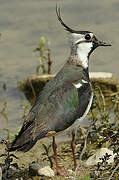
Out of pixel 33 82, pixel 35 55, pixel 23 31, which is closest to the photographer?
pixel 33 82

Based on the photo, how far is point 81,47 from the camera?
25.0ft

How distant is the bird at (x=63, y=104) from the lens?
257 inches

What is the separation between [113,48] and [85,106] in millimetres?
4325

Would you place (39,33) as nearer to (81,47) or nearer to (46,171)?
(81,47)

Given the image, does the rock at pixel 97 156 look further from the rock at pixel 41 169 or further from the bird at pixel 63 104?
the rock at pixel 41 169

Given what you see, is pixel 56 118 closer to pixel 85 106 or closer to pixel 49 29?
pixel 85 106

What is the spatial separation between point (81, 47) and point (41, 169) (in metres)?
1.69

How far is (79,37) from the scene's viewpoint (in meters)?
7.60

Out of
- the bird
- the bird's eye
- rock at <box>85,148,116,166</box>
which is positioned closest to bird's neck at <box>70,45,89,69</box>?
the bird

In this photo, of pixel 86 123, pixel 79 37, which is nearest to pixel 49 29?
pixel 86 123

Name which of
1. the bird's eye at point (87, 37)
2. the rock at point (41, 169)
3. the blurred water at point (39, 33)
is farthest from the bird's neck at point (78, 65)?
the blurred water at point (39, 33)

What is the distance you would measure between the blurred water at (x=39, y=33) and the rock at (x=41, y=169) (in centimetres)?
240

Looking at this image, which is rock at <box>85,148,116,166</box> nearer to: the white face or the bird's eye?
the white face

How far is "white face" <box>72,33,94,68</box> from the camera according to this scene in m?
7.58
